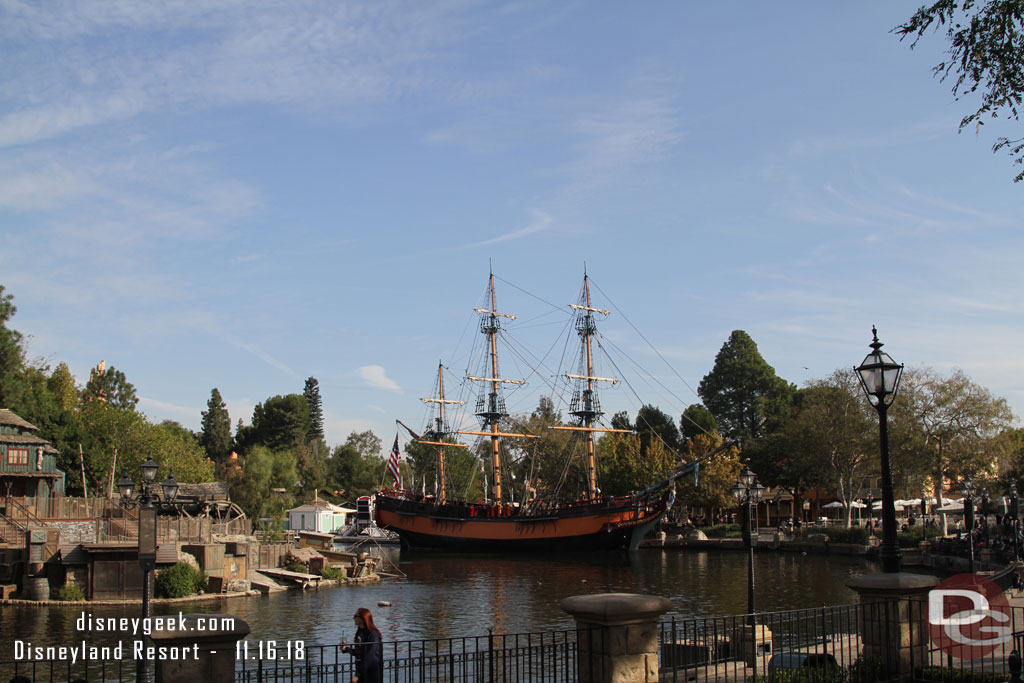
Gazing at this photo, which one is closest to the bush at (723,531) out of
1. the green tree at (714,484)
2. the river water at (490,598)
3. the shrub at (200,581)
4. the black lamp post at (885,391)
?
the green tree at (714,484)

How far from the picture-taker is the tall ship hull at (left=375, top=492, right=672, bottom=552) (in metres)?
63.9

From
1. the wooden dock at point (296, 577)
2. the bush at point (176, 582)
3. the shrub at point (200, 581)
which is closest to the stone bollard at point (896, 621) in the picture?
the bush at point (176, 582)

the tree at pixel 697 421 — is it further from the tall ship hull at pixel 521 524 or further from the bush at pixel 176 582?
the bush at pixel 176 582

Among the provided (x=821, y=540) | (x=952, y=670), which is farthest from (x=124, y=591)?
(x=821, y=540)

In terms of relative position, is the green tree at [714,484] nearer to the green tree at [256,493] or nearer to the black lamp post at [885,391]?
the green tree at [256,493]

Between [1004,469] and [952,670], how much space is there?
61.0m

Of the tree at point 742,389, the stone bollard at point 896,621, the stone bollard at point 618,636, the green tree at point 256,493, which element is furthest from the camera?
the tree at point 742,389

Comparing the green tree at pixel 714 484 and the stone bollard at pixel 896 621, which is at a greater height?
the stone bollard at pixel 896 621

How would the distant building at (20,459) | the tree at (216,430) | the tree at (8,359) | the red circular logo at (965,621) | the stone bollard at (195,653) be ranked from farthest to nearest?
the tree at (216,430), the tree at (8,359), the distant building at (20,459), the red circular logo at (965,621), the stone bollard at (195,653)

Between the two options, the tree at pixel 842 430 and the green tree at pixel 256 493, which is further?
the green tree at pixel 256 493

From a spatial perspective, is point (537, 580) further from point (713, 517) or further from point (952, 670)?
point (713, 517)

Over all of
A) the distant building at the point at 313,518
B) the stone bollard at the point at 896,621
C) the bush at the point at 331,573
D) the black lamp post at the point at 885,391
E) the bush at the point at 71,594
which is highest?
the black lamp post at the point at 885,391

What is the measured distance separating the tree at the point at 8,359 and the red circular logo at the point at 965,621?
187 ft

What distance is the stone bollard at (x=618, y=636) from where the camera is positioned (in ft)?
28.2
